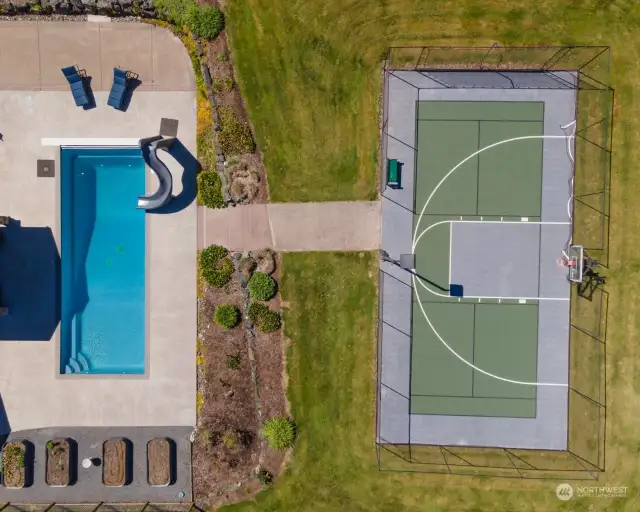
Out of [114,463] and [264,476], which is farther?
[114,463]

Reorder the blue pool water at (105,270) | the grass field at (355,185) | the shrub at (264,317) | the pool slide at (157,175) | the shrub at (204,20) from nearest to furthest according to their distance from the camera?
the pool slide at (157,175)
the grass field at (355,185)
the shrub at (204,20)
the shrub at (264,317)
the blue pool water at (105,270)

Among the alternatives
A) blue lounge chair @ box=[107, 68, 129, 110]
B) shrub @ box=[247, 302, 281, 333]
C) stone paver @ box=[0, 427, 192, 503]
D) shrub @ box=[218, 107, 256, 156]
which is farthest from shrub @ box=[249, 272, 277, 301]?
blue lounge chair @ box=[107, 68, 129, 110]

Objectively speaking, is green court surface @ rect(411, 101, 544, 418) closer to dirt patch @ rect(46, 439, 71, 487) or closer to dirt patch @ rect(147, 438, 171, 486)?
dirt patch @ rect(147, 438, 171, 486)

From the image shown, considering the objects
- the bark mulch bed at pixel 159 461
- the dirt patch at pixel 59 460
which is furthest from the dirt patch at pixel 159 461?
the dirt patch at pixel 59 460

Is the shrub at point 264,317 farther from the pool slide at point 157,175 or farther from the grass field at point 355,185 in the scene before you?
the pool slide at point 157,175

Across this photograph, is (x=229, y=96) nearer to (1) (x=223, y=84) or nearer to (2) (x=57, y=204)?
(1) (x=223, y=84)

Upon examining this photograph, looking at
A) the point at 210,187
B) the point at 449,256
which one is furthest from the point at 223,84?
the point at 449,256

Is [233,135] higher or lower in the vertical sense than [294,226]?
higher

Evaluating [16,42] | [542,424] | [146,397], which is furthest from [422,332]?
[16,42]

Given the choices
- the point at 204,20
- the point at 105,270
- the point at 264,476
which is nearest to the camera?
the point at 204,20
